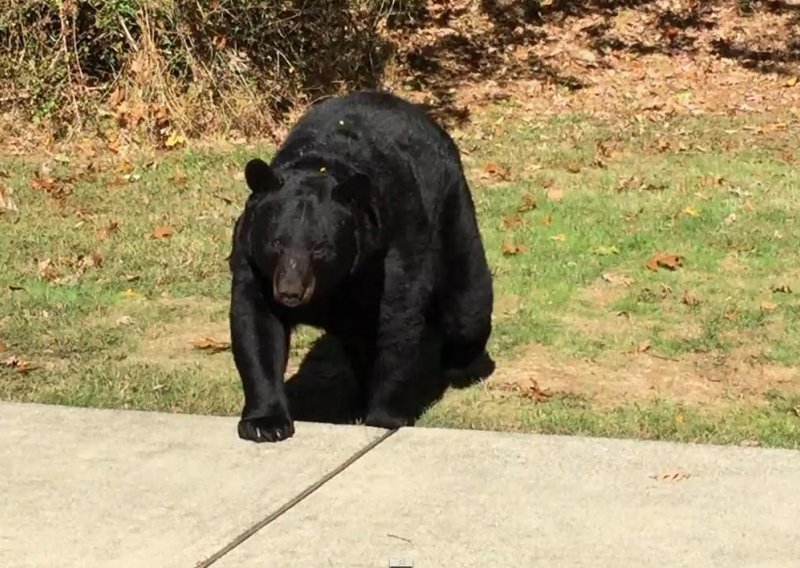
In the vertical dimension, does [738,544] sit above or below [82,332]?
above

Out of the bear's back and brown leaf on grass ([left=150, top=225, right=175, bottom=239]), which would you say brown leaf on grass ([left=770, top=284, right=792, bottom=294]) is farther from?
brown leaf on grass ([left=150, top=225, right=175, bottom=239])

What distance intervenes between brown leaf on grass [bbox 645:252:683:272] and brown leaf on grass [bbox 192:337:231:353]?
281cm

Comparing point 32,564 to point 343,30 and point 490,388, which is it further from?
point 343,30

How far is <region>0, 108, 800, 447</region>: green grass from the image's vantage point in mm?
6473

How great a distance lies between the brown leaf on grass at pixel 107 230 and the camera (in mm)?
9516

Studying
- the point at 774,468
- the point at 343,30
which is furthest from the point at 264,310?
the point at 343,30

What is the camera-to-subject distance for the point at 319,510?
4.73 metres

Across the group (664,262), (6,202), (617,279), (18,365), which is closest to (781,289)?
(664,262)

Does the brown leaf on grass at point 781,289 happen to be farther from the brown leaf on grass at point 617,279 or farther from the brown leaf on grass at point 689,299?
the brown leaf on grass at point 617,279

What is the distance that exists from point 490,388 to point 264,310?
1.54m

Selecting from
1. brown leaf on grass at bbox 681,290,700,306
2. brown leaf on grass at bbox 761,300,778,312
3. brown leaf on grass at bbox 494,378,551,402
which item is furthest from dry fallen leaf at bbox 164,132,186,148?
brown leaf on grass at bbox 494,378,551,402

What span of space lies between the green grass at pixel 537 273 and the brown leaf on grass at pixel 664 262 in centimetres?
6

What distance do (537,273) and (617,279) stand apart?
0.48 meters

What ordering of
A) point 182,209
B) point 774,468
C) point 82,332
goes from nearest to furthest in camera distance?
point 774,468
point 82,332
point 182,209
